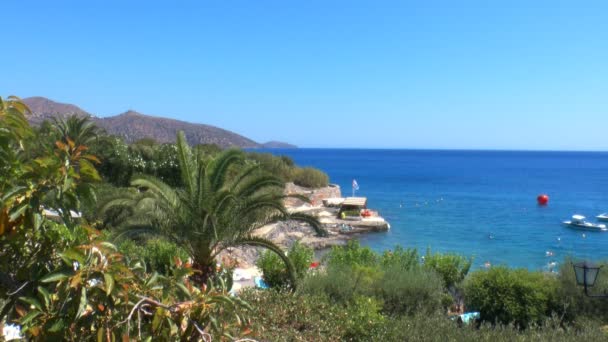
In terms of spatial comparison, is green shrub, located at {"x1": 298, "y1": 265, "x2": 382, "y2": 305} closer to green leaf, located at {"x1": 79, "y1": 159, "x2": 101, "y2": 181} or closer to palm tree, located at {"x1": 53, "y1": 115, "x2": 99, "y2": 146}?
palm tree, located at {"x1": 53, "y1": 115, "x2": 99, "y2": 146}

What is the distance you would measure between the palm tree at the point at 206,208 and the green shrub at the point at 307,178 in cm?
3485

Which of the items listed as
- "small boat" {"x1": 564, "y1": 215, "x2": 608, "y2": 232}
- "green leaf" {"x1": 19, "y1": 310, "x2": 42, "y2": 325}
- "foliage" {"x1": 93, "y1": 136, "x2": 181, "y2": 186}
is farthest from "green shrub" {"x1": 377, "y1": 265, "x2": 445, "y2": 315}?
"small boat" {"x1": 564, "y1": 215, "x2": 608, "y2": 232}

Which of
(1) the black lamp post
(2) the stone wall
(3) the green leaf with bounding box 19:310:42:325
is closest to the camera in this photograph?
(3) the green leaf with bounding box 19:310:42:325

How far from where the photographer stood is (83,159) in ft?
6.38

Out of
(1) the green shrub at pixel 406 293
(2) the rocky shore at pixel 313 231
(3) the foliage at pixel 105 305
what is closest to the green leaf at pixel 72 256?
(3) the foliage at pixel 105 305

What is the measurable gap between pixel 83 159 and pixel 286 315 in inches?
154

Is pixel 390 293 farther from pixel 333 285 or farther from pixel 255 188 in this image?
pixel 255 188

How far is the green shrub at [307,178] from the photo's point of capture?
46156mm

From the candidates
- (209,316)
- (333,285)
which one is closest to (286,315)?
(333,285)

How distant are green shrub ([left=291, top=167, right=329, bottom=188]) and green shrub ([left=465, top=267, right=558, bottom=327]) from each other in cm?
3544

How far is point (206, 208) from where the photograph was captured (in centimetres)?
957

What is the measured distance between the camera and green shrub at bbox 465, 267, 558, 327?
9.50 metres

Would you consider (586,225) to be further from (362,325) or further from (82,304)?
(82,304)

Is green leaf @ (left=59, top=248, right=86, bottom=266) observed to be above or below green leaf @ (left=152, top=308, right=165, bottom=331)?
above
